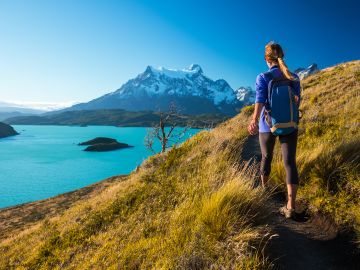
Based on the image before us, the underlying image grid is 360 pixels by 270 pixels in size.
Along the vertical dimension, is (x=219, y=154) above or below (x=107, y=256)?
above

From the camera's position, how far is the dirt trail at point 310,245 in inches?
153

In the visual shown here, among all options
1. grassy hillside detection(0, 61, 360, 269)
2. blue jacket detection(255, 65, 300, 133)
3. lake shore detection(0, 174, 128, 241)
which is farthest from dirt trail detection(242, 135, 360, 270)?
lake shore detection(0, 174, 128, 241)

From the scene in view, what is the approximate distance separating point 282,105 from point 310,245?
7.62 ft

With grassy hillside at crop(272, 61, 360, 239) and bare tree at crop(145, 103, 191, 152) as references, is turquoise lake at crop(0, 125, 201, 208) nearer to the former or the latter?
bare tree at crop(145, 103, 191, 152)

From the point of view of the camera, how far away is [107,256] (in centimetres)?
535

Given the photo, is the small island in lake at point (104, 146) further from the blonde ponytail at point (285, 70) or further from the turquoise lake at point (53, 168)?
the blonde ponytail at point (285, 70)

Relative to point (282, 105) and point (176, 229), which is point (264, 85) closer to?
point (282, 105)

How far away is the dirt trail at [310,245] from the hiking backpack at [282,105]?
155 cm

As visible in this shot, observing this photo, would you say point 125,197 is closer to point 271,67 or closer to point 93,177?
point 271,67

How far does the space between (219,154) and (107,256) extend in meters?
3.93

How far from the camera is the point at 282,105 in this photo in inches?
197

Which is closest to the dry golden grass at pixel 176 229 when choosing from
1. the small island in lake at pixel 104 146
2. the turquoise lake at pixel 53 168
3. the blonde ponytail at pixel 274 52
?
the blonde ponytail at pixel 274 52

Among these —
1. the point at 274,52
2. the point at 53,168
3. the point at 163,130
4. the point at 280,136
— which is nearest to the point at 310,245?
the point at 280,136

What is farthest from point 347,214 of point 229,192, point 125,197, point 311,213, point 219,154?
point 125,197
